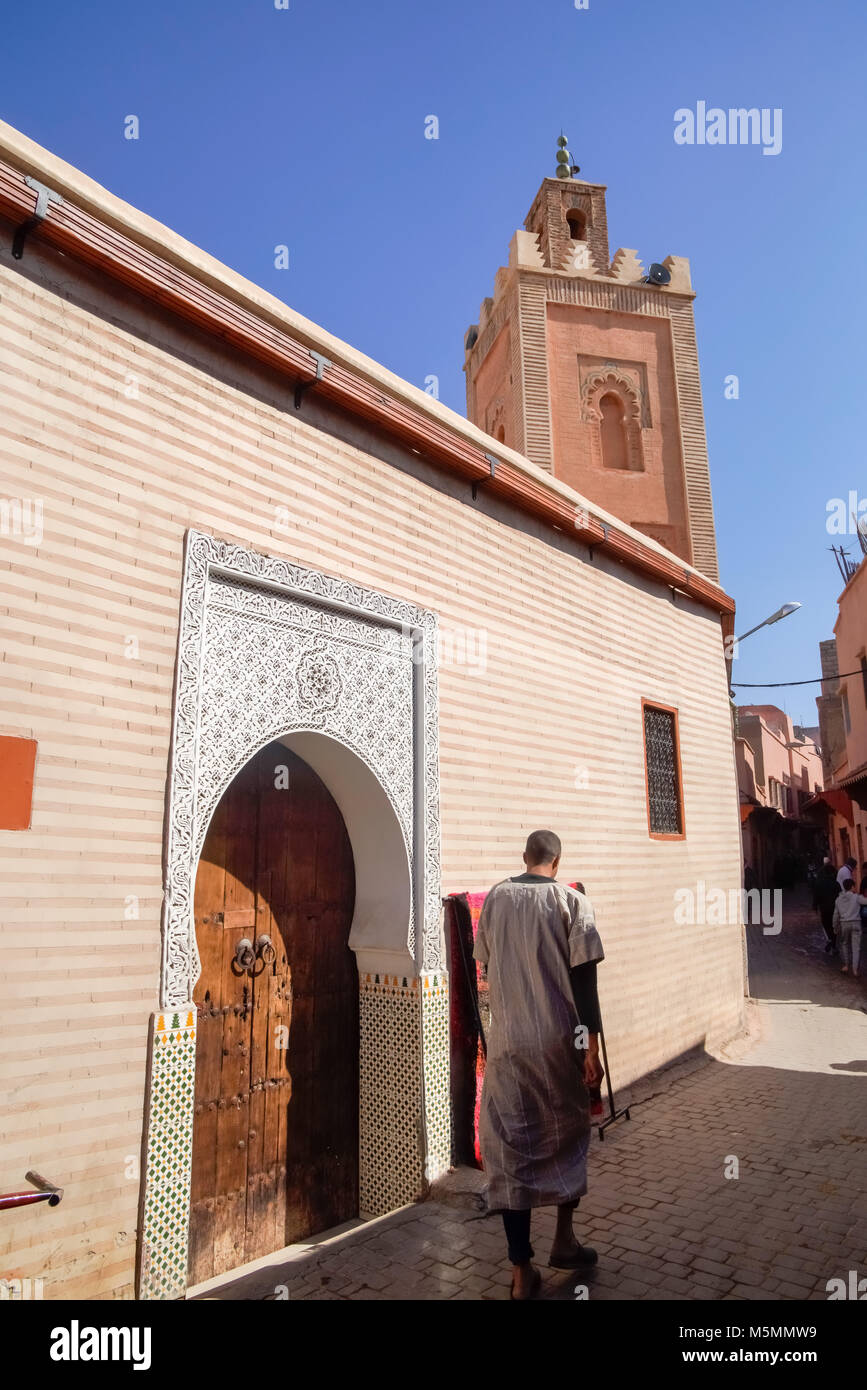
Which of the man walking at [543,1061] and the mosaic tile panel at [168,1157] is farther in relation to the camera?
the man walking at [543,1061]

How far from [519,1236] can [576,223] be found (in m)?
16.4

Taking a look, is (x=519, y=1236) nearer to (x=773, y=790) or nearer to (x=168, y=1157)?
(x=168, y=1157)

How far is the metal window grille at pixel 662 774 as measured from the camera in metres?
6.91

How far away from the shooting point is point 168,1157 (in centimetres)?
302

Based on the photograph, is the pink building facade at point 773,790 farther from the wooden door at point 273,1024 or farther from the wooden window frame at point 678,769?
the wooden door at point 273,1024

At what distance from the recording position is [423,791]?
14.5ft

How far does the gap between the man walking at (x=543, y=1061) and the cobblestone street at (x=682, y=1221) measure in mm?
364

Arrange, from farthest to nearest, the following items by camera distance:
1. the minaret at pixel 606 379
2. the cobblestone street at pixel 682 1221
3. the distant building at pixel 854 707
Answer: the distant building at pixel 854 707
the minaret at pixel 606 379
the cobblestone street at pixel 682 1221

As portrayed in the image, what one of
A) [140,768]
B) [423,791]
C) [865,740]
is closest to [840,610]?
[865,740]

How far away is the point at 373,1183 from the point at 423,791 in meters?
1.95

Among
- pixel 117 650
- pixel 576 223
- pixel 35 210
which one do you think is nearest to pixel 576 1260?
pixel 117 650

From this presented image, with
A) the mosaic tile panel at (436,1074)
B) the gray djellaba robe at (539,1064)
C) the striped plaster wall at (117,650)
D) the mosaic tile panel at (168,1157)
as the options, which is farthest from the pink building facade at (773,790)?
the mosaic tile panel at (168,1157)

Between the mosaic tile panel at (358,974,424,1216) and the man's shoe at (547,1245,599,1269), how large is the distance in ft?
3.32

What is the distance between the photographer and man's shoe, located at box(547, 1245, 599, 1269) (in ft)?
10.4
